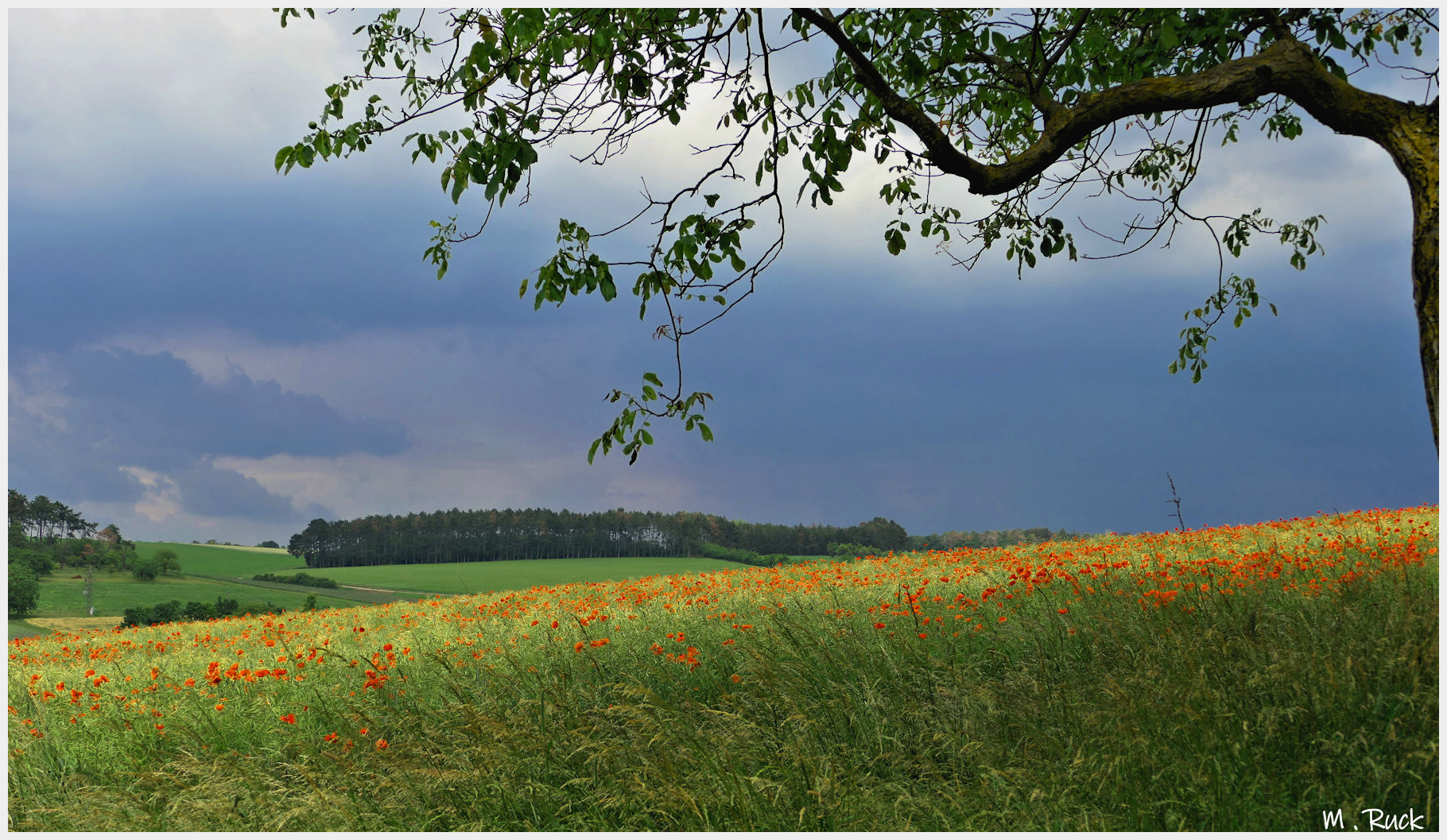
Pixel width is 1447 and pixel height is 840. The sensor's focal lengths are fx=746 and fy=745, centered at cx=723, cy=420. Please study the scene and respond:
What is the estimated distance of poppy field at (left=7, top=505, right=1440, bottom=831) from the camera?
3.27m

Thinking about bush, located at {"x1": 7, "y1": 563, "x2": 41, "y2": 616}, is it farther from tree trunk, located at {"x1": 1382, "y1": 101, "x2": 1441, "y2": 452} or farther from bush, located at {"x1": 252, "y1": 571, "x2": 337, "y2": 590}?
tree trunk, located at {"x1": 1382, "y1": 101, "x2": 1441, "y2": 452}

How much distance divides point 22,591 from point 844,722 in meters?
20.5

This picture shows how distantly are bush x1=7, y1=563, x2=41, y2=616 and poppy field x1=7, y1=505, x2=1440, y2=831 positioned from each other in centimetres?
1144

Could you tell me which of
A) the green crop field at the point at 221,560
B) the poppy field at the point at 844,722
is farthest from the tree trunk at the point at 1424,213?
the green crop field at the point at 221,560

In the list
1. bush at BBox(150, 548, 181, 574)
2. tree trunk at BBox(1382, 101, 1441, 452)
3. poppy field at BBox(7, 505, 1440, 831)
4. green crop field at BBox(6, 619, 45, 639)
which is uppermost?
tree trunk at BBox(1382, 101, 1441, 452)

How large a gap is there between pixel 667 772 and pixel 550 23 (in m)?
4.71

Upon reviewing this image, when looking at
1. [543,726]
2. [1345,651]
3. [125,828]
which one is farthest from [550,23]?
[1345,651]

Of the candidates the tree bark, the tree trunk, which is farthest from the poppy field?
the tree bark

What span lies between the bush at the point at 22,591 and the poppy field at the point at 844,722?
11439 millimetres

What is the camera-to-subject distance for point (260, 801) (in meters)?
3.84

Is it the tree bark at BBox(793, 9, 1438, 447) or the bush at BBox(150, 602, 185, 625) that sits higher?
the tree bark at BBox(793, 9, 1438, 447)

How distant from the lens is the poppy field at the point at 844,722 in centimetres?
327

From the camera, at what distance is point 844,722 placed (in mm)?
4293

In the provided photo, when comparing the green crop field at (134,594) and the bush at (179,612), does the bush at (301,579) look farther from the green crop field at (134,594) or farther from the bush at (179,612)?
the bush at (179,612)
